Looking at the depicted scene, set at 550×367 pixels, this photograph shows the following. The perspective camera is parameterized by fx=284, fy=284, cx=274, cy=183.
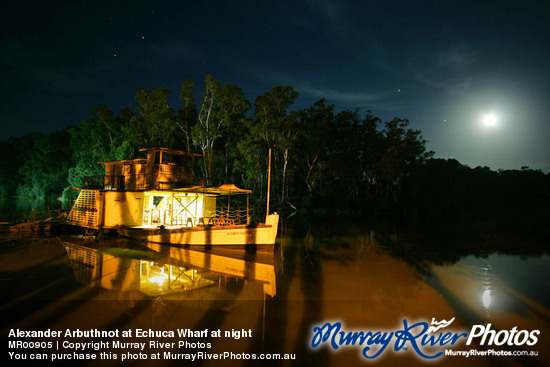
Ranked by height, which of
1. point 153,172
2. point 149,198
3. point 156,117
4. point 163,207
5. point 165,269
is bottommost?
point 165,269

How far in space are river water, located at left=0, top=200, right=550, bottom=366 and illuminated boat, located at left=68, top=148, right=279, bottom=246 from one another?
0.97 m

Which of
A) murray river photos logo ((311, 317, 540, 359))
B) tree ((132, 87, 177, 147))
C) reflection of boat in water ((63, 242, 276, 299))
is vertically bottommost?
reflection of boat in water ((63, 242, 276, 299))

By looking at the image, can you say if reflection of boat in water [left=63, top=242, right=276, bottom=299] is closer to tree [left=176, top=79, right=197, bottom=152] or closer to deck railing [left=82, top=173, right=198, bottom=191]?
deck railing [left=82, top=173, right=198, bottom=191]

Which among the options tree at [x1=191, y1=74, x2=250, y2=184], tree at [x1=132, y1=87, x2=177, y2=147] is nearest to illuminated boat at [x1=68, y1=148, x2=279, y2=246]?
tree at [x1=191, y1=74, x2=250, y2=184]

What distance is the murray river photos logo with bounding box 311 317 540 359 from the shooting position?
6.43 metres

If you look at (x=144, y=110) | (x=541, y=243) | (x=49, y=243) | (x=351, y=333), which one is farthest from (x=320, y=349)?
(x=144, y=110)

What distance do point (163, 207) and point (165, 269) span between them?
24.8ft

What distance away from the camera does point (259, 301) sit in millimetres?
8672

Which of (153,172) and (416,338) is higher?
(153,172)

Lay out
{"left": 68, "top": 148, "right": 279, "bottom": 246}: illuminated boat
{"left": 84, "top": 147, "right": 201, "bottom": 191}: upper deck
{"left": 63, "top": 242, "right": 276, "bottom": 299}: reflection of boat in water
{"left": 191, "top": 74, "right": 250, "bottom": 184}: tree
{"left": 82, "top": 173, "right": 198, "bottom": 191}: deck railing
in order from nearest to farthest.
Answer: {"left": 63, "top": 242, "right": 276, "bottom": 299}: reflection of boat in water < {"left": 68, "top": 148, "right": 279, "bottom": 246}: illuminated boat < {"left": 82, "top": 173, "right": 198, "bottom": 191}: deck railing < {"left": 84, "top": 147, "right": 201, "bottom": 191}: upper deck < {"left": 191, "top": 74, "right": 250, "bottom": 184}: tree

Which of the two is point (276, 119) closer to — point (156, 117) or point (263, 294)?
point (156, 117)

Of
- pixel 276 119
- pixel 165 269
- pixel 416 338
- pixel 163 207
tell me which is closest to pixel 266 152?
pixel 276 119

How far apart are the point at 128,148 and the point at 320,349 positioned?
40900 mm

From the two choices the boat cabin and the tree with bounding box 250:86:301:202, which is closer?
the boat cabin
